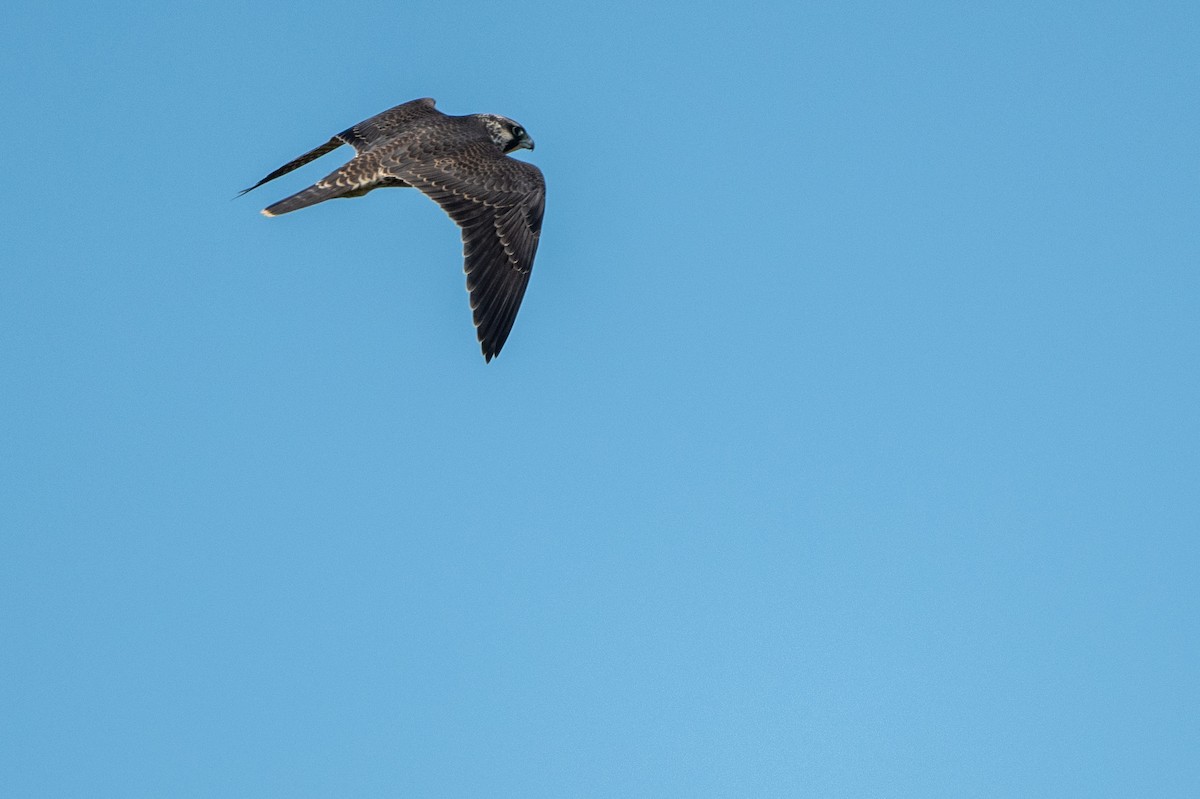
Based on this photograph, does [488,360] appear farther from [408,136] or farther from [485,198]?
[408,136]

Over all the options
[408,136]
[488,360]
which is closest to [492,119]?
[408,136]

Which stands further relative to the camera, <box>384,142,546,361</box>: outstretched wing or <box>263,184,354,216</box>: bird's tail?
<box>263,184,354,216</box>: bird's tail

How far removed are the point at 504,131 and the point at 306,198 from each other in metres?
3.40

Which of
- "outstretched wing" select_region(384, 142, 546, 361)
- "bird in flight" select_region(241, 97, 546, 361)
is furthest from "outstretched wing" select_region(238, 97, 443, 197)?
"outstretched wing" select_region(384, 142, 546, 361)

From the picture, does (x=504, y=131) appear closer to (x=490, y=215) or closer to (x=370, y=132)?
(x=370, y=132)

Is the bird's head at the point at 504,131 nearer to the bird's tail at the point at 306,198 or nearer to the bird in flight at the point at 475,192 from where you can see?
the bird in flight at the point at 475,192

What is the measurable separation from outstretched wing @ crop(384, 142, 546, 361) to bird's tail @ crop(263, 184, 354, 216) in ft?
1.91

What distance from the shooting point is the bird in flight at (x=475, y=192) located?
607 inches

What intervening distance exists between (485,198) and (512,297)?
1.28 metres

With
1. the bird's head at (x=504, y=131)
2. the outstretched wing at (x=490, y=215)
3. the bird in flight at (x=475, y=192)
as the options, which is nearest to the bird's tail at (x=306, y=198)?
the bird in flight at (x=475, y=192)

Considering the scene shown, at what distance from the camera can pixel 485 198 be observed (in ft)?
53.3

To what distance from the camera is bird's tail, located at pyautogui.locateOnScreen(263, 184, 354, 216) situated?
632 inches

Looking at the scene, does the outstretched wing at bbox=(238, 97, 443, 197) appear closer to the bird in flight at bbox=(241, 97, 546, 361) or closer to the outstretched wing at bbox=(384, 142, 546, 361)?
the bird in flight at bbox=(241, 97, 546, 361)

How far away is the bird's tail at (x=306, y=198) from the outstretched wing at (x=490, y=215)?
583 millimetres
